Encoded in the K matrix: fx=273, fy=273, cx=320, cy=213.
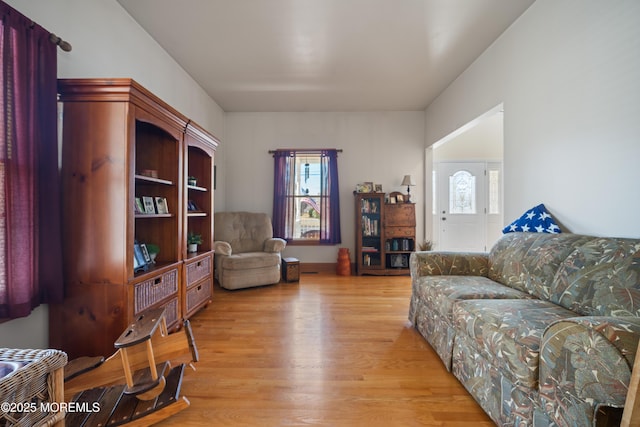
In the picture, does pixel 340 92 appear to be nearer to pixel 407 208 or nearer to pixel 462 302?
pixel 407 208

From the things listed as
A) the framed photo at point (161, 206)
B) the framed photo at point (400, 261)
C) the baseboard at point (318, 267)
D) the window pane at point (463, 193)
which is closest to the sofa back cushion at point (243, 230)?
the baseboard at point (318, 267)

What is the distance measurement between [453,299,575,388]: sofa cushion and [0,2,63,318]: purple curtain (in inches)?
92.1

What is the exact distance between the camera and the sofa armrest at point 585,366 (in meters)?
0.84

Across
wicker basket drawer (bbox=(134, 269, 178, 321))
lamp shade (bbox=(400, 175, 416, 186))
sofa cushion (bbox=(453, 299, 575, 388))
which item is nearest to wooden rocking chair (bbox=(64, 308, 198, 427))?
wicker basket drawer (bbox=(134, 269, 178, 321))

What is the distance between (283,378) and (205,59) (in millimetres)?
3253

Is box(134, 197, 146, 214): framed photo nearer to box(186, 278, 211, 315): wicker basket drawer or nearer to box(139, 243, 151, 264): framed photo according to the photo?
box(139, 243, 151, 264): framed photo

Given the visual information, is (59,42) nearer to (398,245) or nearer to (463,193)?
(398,245)

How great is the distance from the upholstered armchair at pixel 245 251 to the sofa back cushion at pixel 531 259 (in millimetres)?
2594

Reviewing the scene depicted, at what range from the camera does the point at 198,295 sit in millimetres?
2688

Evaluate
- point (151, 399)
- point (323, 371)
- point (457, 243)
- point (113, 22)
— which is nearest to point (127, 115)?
point (113, 22)

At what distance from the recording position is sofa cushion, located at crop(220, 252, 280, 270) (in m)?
3.50

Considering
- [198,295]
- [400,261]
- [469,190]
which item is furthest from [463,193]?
[198,295]

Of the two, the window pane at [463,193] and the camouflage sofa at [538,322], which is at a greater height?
the window pane at [463,193]

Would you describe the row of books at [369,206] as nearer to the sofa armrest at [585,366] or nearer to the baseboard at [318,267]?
the baseboard at [318,267]
